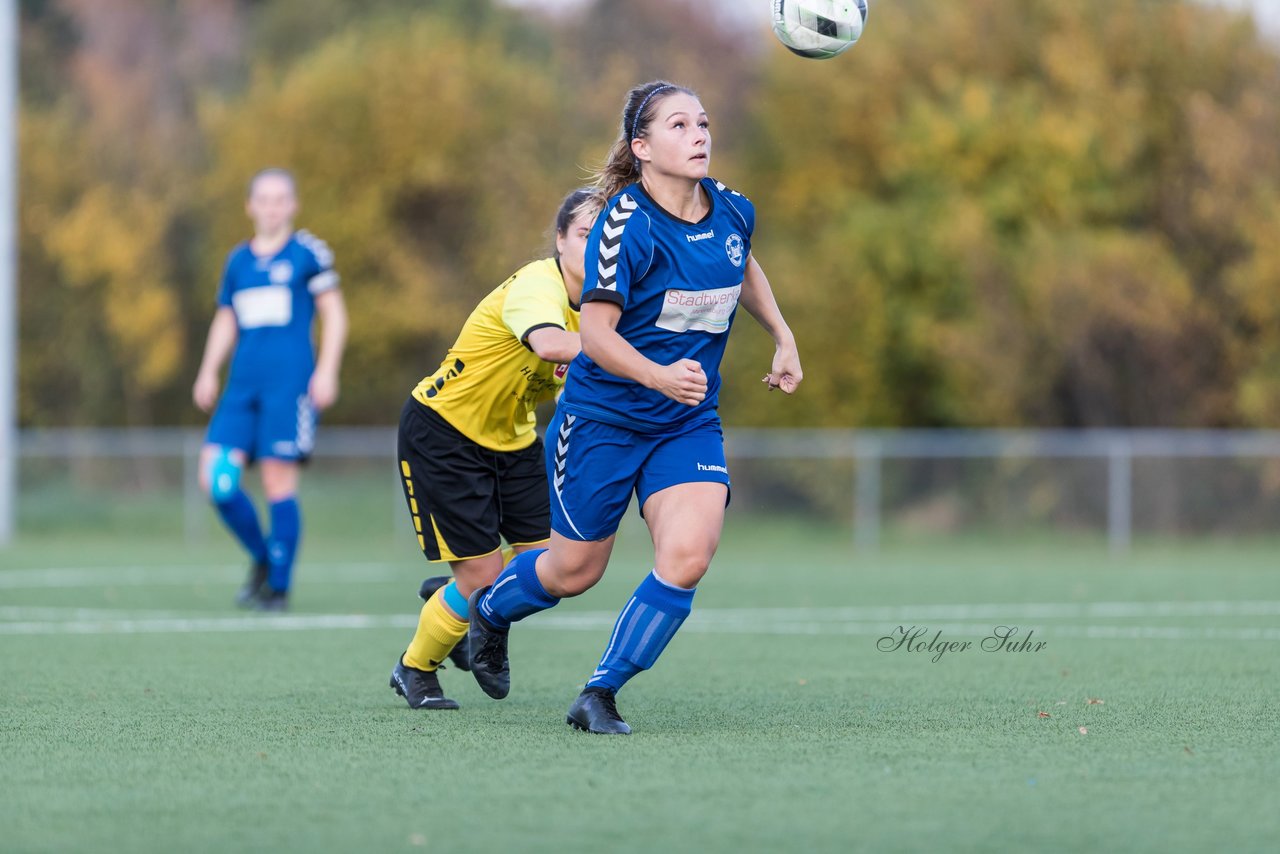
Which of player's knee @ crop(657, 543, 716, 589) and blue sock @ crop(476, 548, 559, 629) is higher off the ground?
player's knee @ crop(657, 543, 716, 589)

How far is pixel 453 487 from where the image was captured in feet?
19.9

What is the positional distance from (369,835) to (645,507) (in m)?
1.80

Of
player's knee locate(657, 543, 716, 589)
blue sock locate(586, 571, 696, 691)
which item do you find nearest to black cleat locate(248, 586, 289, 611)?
blue sock locate(586, 571, 696, 691)

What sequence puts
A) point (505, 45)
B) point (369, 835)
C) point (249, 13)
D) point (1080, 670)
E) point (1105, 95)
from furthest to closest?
point (249, 13), point (505, 45), point (1105, 95), point (1080, 670), point (369, 835)

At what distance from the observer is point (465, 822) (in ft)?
12.3

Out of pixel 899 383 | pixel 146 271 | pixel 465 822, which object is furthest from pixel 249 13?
pixel 465 822

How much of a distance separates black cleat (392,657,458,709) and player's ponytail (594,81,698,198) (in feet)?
5.56

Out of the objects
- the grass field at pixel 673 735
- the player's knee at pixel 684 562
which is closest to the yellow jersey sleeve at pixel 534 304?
the player's knee at pixel 684 562

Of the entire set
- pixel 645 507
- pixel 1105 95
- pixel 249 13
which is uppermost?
pixel 249 13

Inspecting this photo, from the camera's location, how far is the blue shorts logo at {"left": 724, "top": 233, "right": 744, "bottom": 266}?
5.16m

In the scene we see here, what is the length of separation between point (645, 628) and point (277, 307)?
5.24 metres

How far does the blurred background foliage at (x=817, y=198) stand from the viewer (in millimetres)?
19156

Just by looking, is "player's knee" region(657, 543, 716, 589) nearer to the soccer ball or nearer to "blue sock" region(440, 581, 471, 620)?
"blue sock" region(440, 581, 471, 620)

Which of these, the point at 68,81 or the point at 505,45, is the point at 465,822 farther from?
the point at 68,81
